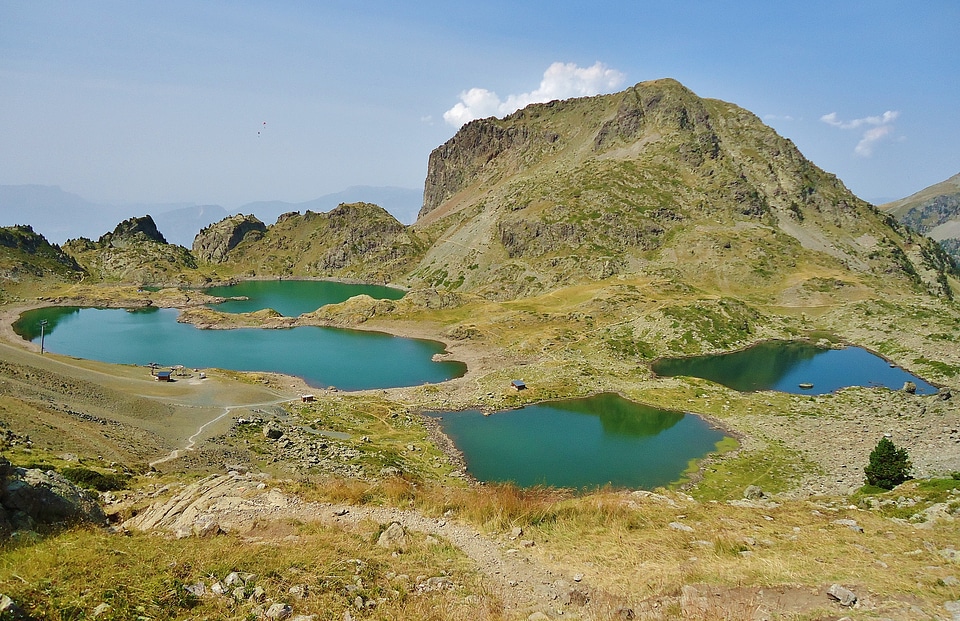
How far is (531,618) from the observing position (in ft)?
37.2

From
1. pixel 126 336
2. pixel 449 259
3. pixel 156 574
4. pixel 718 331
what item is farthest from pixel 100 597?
pixel 449 259

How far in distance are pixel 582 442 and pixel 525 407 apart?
11410 millimetres

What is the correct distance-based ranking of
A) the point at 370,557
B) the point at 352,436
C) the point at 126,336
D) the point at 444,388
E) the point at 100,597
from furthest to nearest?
the point at 126,336
the point at 444,388
the point at 352,436
the point at 370,557
the point at 100,597

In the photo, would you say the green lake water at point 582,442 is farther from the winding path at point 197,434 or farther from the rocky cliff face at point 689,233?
the rocky cliff face at point 689,233

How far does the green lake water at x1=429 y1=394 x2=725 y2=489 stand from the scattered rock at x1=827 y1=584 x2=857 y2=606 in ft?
101

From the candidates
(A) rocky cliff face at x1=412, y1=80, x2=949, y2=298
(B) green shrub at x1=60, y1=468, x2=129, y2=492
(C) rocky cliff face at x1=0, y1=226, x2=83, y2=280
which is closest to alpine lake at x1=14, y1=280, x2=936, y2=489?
(B) green shrub at x1=60, y1=468, x2=129, y2=492

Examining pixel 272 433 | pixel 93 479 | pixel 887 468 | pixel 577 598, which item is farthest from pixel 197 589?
pixel 887 468

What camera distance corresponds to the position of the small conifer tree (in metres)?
31.1

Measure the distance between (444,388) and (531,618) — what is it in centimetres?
5903

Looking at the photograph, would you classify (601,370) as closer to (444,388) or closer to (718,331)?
(444,388)

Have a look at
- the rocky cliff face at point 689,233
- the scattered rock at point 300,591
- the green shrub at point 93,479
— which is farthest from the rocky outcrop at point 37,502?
the rocky cliff face at point 689,233

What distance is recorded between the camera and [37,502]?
14.2 metres

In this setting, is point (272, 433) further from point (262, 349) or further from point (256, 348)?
point (256, 348)

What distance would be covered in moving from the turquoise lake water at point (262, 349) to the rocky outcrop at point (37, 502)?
57.9 metres
